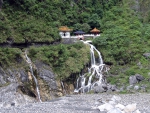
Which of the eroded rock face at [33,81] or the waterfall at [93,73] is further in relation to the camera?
the waterfall at [93,73]

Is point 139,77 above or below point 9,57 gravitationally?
below

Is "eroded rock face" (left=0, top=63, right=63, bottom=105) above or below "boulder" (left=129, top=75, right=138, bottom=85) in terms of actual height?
above

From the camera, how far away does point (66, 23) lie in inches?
1978

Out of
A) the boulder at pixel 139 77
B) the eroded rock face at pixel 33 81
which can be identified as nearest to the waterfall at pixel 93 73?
the eroded rock face at pixel 33 81

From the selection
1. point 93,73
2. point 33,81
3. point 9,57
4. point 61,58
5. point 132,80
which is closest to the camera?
point 33,81

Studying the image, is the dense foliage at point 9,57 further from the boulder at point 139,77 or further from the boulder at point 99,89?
the boulder at point 139,77

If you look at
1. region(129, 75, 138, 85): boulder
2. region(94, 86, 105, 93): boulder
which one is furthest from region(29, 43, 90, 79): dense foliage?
region(129, 75, 138, 85): boulder

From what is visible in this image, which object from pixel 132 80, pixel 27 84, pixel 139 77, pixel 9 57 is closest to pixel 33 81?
pixel 27 84

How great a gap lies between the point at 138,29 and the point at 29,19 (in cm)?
1674

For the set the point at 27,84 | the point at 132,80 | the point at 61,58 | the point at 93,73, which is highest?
the point at 61,58

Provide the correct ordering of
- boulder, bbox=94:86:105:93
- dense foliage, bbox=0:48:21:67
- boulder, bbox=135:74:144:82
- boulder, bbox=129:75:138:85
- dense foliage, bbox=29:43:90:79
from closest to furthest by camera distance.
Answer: dense foliage, bbox=0:48:21:67 → boulder, bbox=94:86:105:93 → dense foliage, bbox=29:43:90:79 → boulder, bbox=129:75:138:85 → boulder, bbox=135:74:144:82

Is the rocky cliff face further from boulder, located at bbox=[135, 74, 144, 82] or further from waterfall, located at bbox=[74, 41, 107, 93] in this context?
boulder, located at bbox=[135, 74, 144, 82]

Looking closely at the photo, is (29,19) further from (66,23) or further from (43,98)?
(43,98)

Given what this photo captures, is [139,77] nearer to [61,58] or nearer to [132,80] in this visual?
[132,80]
